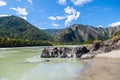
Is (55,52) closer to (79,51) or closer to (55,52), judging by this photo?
(55,52)

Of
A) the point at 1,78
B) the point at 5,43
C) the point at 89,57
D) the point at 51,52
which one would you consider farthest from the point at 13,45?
the point at 1,78

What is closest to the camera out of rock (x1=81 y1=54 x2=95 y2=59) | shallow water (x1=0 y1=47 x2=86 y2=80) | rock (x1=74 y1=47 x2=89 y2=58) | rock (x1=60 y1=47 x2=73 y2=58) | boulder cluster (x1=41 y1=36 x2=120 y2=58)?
shallow water (x1=0 y1=47 x2=86 y2=80)

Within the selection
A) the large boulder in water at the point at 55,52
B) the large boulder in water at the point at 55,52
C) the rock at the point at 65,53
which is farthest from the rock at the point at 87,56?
the large boulder in water at the point at 55,52

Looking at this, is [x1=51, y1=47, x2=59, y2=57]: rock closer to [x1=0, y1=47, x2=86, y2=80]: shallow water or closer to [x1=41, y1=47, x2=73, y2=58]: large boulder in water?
[x1=41, y1=47, x2=73, y2=58]: large boulder in water

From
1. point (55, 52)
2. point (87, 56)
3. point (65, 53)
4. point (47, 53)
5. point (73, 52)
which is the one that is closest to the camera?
point (87, 56)

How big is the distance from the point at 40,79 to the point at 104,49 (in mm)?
41051

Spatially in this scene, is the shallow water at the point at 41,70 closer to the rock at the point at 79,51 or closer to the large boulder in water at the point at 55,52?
the rock at the point at 79,51

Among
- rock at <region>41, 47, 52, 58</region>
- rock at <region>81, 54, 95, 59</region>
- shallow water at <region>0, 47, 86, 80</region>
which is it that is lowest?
shallow water at <region>0, 47, 86, 80</region>

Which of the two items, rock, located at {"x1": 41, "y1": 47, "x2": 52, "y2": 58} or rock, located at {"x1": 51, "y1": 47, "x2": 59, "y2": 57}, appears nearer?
rock, located at {"x1": 51, "y1": 47, "x2": 59, "y2": 57}

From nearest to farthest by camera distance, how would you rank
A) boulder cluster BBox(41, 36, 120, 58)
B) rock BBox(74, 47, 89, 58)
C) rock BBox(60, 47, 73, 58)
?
rock BBox(74, 47, 89, 58), boulder cluster BBox(41, 36, 120, 58), rock BBox(60, 47, 73, 58)

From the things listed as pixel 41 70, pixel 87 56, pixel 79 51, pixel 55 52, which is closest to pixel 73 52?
pixel 79 51

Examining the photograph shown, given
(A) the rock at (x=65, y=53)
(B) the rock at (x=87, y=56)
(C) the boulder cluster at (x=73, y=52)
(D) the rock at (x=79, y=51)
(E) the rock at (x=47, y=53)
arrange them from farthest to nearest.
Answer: (E) the rock at (x=47, y=53) < (A) the rock at (x=65, y=53) < (C) the boulder cluster at (x=73, y=52) < (D) the rock at (x=79, y=51) < (B) the rock at (x=87, y=56)

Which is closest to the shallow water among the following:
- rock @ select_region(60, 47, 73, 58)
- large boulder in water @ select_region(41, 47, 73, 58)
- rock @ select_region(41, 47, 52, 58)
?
rock @ select_region(60, 47, 73, 58)

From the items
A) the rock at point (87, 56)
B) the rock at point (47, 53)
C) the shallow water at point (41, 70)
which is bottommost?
the shallow water at point (41, 70)
